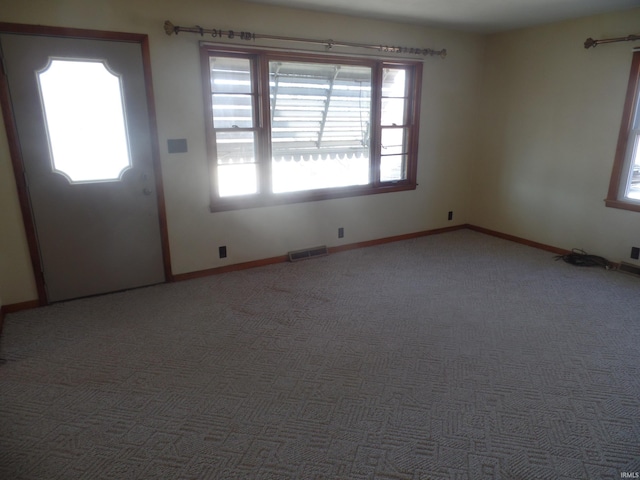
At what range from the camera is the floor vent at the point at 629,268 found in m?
4.08

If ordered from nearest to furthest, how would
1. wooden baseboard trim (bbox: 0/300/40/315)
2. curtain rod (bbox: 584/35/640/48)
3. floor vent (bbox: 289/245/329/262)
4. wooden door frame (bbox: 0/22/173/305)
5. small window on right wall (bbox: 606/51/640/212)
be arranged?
wooden door frame (bbox: 0/22/173/305), wooden baseboard trim (bbox: 0/300/40/315), curtain rod (bbox: 584/35/640/48), small window on right wall (bbox: 606/51/640/212), floor vent (bbox: 289/245/329/262)

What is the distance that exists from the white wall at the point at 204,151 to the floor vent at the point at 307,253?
0.07 metres

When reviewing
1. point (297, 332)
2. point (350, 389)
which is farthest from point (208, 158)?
point (350, 389)

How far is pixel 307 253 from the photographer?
179 inches

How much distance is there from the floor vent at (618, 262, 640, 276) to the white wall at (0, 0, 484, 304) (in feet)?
6.43

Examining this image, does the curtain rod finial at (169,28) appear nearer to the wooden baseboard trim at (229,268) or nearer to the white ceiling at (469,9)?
the white ceiling at (469,9)

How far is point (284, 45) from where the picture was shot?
154 inches

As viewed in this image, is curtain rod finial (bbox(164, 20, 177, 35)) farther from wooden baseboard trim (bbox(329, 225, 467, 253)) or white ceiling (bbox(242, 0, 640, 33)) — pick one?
wooden baseboard trim (bbox(329, 225, 467, 253))

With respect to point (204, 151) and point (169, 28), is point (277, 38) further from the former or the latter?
point (204, 151)

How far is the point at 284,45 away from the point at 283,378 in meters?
3.00

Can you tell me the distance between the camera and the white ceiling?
3.61 meters

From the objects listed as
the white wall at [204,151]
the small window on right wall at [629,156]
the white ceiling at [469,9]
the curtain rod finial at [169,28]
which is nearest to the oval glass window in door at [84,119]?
the white wall at [204,151]

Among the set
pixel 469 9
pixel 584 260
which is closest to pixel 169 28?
pixel 469 9

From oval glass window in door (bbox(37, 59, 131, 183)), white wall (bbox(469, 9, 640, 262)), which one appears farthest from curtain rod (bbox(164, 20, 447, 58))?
white wall (bbox(469, 9, 640, 262))
